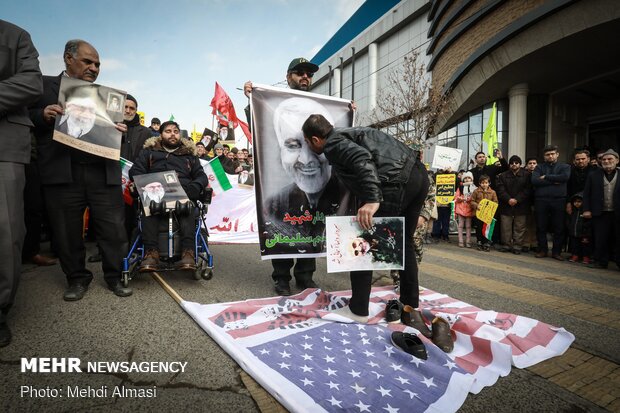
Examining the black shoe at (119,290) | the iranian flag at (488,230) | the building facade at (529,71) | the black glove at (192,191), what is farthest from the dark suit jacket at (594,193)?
the building facade at (529,71)

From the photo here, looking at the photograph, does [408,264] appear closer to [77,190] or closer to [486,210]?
[77,190]

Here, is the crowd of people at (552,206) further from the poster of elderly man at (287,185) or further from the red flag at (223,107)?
the red flag at (223,107)

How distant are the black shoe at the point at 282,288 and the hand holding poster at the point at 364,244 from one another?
1150 millimetres

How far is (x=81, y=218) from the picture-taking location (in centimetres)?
326

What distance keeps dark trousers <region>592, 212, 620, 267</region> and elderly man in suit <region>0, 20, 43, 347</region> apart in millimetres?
7789

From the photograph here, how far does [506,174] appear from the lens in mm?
7520

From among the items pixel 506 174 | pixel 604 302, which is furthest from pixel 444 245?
pixel 604 302

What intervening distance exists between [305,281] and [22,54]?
3066 mm

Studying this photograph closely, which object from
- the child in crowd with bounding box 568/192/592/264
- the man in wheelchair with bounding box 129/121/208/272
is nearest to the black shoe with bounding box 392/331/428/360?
the man in wheelchair with bounding box 129/121/208/272

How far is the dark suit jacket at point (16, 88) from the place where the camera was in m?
2.27

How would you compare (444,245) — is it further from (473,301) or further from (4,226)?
(4,226)

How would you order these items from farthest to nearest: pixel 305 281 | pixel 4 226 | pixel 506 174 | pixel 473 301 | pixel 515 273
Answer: pixel 506 174 → pixel 515 273 → pixel 305 281 → pixel 473 301 → pixel 4 226

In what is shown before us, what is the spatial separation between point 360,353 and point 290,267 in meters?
1.56

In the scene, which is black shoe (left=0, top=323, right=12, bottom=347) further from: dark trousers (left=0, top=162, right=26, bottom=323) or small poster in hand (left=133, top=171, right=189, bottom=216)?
small poster in hand (left=133, top=171, right=189, bottom=216)
